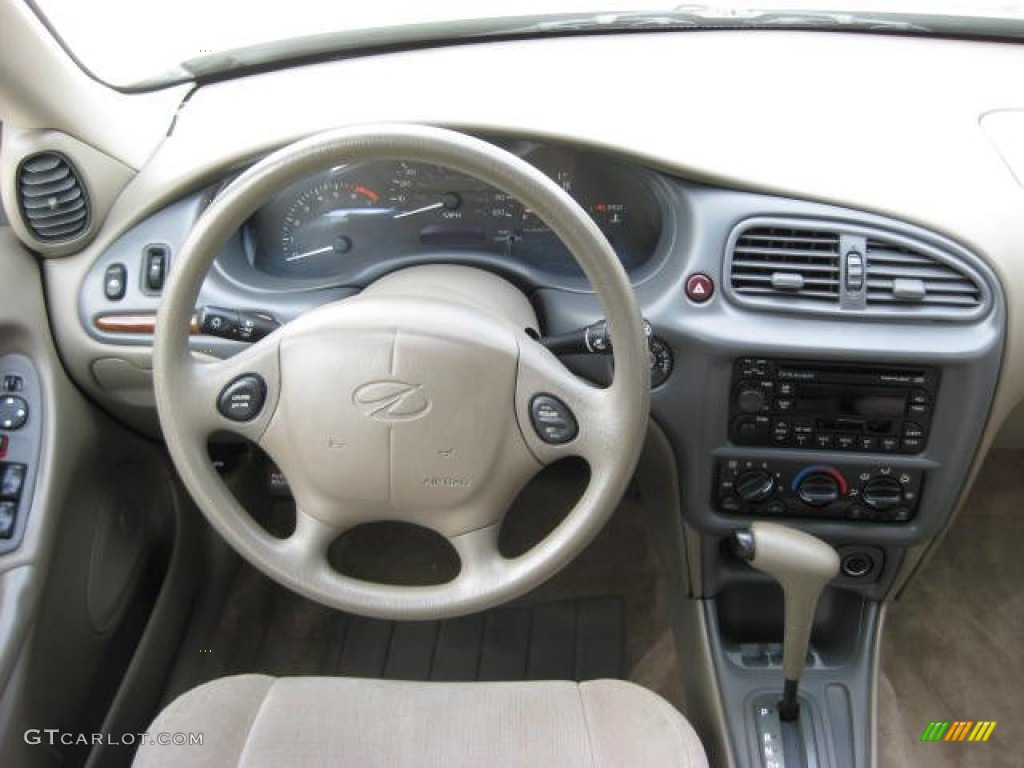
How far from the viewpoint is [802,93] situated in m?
1.34

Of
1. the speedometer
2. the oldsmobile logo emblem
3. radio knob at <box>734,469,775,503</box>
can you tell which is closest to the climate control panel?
radio knob at <box>734,469,775,503</box>

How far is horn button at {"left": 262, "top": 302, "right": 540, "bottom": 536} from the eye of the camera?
3.38 ft

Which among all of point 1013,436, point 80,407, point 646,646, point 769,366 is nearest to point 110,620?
point 80,407

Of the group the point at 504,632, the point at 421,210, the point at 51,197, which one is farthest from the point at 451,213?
the point at 504,632

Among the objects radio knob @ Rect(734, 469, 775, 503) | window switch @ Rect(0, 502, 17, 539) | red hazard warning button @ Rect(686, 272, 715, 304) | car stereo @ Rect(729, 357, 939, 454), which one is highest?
red hazard warning button @ Rect(686, 272, 715, 304)

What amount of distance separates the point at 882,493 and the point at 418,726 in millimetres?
718

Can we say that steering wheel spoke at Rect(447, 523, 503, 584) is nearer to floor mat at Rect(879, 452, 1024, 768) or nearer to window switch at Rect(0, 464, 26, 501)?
window switch at Rect(0, 464, 26, 501)

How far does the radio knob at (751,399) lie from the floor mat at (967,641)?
64cm

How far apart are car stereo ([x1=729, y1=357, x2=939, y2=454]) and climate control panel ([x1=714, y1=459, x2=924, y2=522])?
4 cm

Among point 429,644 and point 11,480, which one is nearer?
point 11,480

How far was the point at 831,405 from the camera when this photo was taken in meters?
1.30

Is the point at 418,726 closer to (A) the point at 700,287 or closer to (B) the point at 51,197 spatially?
(A) the point at 700,287

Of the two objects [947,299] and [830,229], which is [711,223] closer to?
[830,229]
